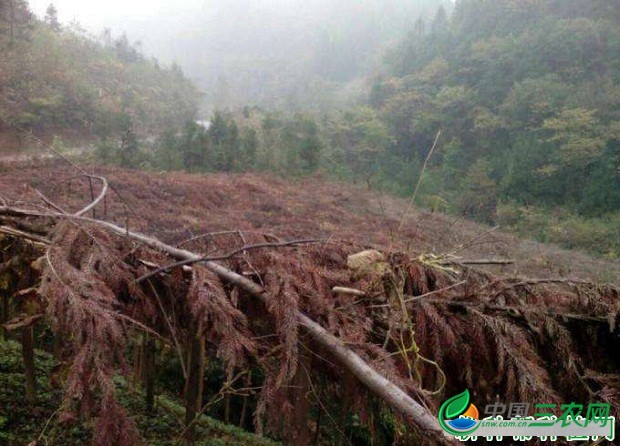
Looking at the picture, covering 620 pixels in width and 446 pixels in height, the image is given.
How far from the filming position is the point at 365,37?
6756 centimetres

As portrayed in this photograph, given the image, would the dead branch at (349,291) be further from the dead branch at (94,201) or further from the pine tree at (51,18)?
the pine tree at (51,18)

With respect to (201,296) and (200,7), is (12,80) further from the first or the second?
(200,7)

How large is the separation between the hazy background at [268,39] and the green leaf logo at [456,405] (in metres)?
43.6

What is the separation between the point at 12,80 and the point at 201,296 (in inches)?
842

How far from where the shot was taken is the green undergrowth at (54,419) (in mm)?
2334

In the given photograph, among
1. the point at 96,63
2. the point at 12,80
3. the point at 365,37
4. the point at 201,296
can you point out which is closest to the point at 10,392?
the point at 201,296

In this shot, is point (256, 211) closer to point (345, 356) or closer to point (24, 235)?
point (24, 235)

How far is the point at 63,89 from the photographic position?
19766 millimetres

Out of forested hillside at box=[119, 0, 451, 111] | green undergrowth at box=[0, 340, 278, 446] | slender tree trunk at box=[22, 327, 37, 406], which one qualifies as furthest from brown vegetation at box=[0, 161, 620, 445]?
forested hillside at box=[119, 0, 451, 111]

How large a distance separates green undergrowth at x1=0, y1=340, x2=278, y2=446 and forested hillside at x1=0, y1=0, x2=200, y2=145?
10510mm

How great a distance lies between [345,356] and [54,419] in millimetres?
2480

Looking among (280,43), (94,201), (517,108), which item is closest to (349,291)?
(94,201)

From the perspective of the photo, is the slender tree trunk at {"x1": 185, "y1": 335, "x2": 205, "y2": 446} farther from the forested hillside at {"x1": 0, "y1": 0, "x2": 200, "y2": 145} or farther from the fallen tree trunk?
the forested hillside at {"x1": 0, "y1": 0, "x2": 200, "y2": 145}

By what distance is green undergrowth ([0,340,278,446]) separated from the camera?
2334 millimetres
